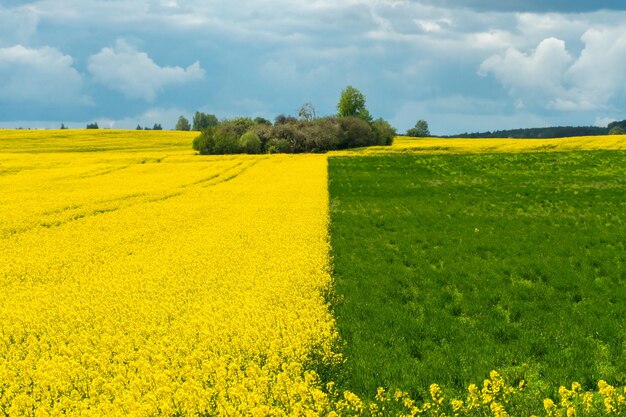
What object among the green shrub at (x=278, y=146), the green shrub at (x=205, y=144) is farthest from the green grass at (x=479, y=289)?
the green shrub at (x=278, y=146)

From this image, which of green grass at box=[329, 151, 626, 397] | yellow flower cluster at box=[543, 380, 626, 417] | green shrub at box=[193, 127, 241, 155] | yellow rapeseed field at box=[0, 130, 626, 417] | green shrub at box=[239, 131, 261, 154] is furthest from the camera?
green shrub at box=[239, 131, 261, 154]

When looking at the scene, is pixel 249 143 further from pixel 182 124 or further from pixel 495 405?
pixel 182 124

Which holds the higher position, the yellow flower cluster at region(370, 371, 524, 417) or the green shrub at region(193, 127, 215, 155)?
the green shrub at region(193, 127, 215, 155)

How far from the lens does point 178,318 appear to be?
9.87 metres

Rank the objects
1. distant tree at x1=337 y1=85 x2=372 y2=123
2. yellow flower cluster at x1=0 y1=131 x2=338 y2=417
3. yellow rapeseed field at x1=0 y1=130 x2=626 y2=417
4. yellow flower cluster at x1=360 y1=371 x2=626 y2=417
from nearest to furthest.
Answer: yellow flower cluster at x1=360 y1=371 x2=626 y2=417
yellow rapeseed field at x1=0 y1=130 x2=626 y2=417
yellow flower cluster at x1=0 y1=131 x2=338 y2=417
distant tree at x1=337 y1=85 x2=372 y2=123

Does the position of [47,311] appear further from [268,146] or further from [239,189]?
[268,146]

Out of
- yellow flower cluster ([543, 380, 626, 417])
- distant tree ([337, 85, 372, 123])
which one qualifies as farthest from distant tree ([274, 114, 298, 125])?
yellow flower cluster ([543, 380, 626, 417])

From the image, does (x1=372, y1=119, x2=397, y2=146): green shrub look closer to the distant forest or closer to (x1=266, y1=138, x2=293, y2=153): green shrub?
(x1=266, y1=138, x2=293, y2=153): green shrub

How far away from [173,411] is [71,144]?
78401 mm

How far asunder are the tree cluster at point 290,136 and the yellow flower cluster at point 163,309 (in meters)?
45.1

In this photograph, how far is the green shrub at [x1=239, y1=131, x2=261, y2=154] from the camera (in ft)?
230

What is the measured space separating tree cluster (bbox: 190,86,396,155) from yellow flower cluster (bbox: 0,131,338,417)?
4506 centimetres

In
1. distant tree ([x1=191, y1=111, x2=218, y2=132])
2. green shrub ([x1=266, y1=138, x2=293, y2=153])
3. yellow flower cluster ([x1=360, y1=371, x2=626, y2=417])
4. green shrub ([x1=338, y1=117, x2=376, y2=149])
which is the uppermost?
distant tree ([x1=191, y1=111, x2=218, y2=132])

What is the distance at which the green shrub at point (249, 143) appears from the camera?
70.1 metres
